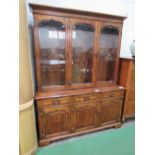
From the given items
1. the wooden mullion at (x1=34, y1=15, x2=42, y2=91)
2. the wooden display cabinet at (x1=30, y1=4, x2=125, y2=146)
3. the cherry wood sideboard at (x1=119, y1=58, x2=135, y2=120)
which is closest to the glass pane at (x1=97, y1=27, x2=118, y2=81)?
the wooden display cabinet at (x1=30, y1=4, x2=125, y2=146)

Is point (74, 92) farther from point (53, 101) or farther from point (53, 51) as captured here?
point (53, 51)

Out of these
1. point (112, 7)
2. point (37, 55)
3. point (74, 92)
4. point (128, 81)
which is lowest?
point (74, 92)

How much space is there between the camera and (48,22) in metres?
2.06

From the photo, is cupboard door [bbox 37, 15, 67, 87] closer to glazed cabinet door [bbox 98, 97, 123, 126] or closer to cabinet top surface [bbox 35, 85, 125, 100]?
cabinet top surface [bbox 35, 85, 125, 100]

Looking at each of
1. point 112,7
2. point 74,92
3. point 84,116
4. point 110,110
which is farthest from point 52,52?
point 112,7

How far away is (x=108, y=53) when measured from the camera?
256 cm

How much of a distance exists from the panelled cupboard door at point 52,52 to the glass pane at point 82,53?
7.6 inches

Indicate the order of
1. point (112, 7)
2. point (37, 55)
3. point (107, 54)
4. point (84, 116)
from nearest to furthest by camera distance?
point (37, 55) < point (84, 116) < point (107, 54) < point (112, 7)

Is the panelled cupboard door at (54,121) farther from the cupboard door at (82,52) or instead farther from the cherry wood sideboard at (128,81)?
the cherry wood sideboard at (128,81)

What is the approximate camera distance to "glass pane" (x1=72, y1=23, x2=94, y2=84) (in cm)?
228

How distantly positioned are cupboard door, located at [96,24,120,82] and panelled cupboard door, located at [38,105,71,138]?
2.94ft

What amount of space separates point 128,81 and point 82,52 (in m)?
1.03
